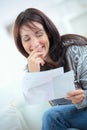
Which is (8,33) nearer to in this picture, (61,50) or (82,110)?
(61,50)

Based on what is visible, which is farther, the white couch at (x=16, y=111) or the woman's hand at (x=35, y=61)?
the white couch at (x=16, y=111)

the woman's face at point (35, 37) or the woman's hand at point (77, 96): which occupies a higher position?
the woman's face at point (35, 37)

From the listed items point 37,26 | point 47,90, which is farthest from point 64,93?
point 37,26

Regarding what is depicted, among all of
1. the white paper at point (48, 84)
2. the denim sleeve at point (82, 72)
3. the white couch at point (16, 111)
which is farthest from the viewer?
the white couch at point (16, 111)

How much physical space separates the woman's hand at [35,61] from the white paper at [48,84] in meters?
0.09

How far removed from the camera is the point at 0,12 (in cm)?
131

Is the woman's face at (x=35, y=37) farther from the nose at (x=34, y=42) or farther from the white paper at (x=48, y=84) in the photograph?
the white paper at (x=48, y=84)

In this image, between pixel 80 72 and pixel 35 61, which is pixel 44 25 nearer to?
pixel 35 61

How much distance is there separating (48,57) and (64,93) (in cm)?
31

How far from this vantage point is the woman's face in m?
1.14

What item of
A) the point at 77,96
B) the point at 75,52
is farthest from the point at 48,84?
the point at 75,52

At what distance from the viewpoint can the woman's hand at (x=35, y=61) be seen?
1.07 metres

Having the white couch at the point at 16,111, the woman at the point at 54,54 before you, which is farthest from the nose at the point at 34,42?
the white couch at the point at 16,111

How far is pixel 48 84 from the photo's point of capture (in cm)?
95
